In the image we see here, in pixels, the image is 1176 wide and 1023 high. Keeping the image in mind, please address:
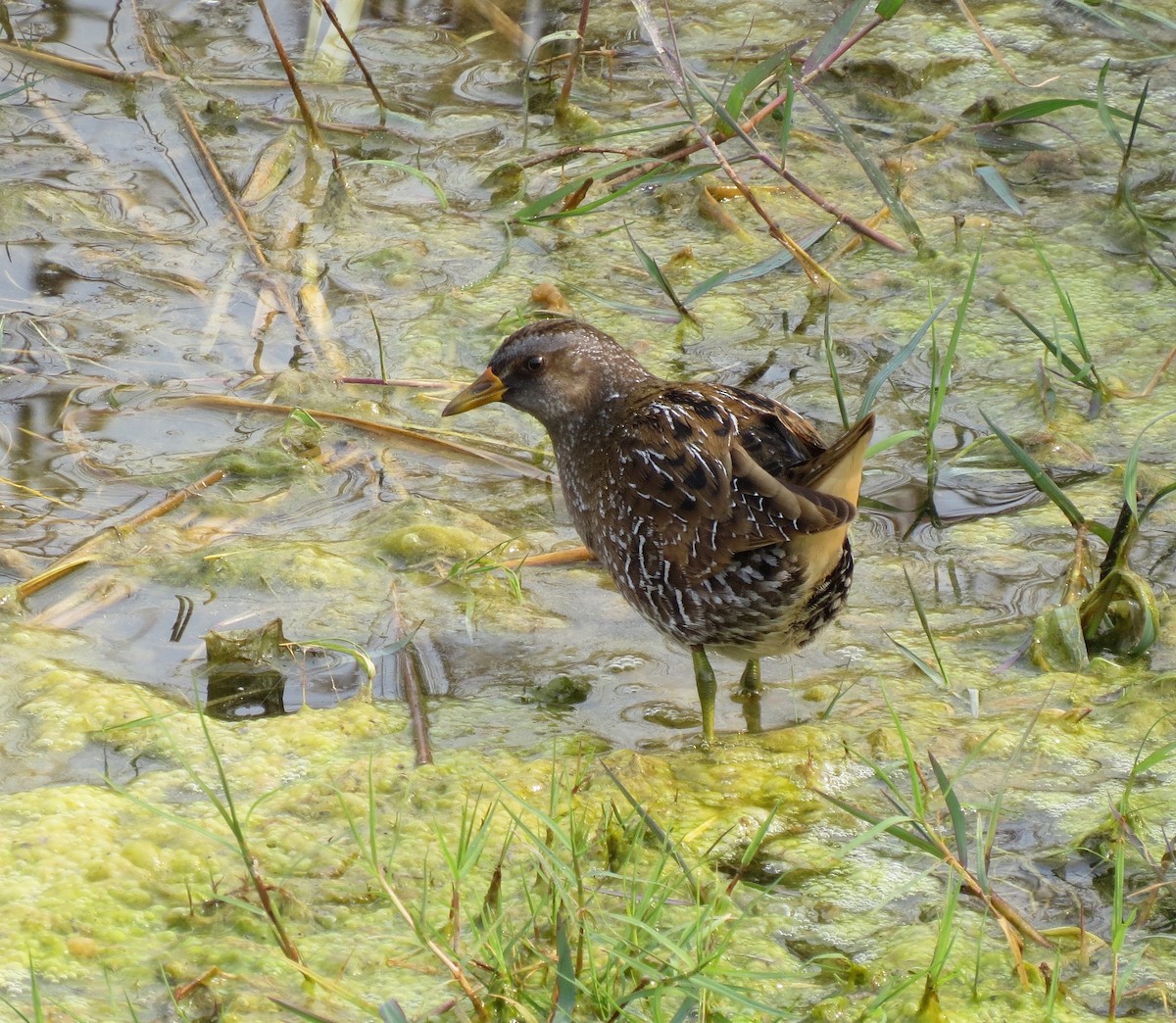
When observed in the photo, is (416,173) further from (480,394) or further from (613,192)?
(480,394)

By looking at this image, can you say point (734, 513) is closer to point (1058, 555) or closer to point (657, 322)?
point (1058, 555)

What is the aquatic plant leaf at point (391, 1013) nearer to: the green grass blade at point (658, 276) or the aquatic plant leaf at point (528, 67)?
the green grass blade at point (658, 276)

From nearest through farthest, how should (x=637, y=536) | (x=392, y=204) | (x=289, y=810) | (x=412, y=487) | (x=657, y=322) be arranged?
(x=289, y=810) → (x=637, y=536) → (x=412, y=487) → (x=657, y=322) → (x=392, y=204)

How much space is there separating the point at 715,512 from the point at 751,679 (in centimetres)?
59

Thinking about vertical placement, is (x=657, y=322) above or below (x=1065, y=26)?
below

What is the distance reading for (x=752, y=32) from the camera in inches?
250

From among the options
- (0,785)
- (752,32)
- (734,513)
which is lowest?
(0,785)

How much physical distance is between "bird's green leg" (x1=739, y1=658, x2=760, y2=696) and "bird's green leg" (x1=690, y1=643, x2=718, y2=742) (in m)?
0.21

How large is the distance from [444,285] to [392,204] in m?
0.55

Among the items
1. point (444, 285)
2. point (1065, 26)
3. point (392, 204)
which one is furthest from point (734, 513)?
point (1065, 26)

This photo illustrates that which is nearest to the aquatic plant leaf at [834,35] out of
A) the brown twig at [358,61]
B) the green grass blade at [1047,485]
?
the green grass blade at [1047,485]

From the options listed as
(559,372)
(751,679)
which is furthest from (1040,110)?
(751,679)

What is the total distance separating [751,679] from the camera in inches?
146

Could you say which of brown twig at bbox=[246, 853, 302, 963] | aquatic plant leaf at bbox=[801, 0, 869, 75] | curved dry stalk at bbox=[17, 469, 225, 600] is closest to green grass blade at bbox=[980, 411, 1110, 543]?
aquatic plant leaf at bbox=[801, 0, 869, 75]
